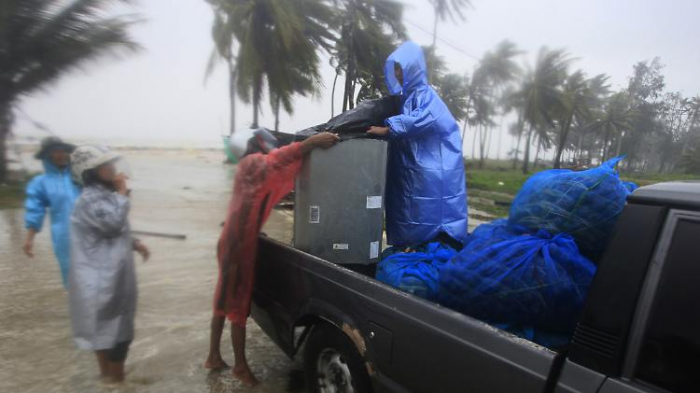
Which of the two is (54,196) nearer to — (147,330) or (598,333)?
(147,330)

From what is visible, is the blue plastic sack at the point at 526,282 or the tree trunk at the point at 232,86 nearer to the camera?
the blue plastic sack at the point at 526,282

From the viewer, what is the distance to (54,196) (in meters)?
3.11

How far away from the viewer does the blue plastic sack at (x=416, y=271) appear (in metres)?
2.04

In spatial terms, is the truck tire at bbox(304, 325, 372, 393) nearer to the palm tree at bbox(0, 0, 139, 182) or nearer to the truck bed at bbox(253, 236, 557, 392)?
the truck bed at bbox(253, 236, 557, 392)

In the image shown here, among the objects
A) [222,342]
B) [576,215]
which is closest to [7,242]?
[222,342]

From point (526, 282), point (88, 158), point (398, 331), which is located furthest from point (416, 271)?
point (88, 158)

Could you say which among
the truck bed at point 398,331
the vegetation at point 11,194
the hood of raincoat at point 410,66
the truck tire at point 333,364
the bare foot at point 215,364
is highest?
the hood of raincoat at point 410,66

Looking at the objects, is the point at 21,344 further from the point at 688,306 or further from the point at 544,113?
the point at 544,113

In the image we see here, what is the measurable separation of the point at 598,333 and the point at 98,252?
2506mm

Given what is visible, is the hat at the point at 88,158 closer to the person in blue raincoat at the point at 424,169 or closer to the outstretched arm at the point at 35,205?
the outstretched arm at the point at 35,205

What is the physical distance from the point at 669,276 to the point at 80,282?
2.75 m

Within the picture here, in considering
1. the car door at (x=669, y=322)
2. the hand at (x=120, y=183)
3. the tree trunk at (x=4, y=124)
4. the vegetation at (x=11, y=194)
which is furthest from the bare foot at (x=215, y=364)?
the vegetation at (x=11, y=194)

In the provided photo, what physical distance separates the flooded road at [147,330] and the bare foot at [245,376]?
0.05 metres

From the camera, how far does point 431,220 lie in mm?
2713
